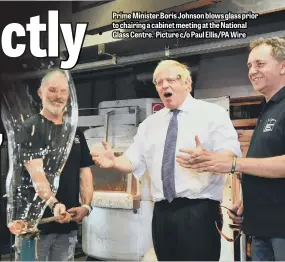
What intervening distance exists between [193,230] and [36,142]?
73 cm

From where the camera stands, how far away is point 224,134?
135 centimetres

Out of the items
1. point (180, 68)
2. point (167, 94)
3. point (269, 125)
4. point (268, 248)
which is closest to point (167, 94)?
point (167, 94)

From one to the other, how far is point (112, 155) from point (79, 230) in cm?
36

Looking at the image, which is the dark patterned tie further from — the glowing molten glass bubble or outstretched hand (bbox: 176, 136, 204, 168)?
the glowing molten glass bubble

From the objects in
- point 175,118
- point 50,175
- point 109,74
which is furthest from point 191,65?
point 50,175

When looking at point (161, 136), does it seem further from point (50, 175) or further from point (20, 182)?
point (20, 182)

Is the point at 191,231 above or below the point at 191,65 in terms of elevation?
below

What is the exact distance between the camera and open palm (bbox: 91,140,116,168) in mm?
1405

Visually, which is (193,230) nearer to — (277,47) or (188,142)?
(188,142)

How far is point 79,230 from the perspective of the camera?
1467 mm

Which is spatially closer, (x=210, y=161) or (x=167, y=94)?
(x=210, y=161)

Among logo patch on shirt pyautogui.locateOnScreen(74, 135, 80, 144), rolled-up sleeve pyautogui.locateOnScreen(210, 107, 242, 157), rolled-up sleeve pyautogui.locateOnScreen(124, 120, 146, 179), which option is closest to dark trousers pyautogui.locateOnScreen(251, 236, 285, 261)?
rolled-up sleeve pyautogui.locateOnScreen(210, 107, 242, 157)

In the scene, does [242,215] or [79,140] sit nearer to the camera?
[242,215]

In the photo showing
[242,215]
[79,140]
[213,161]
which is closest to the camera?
[213,161]
